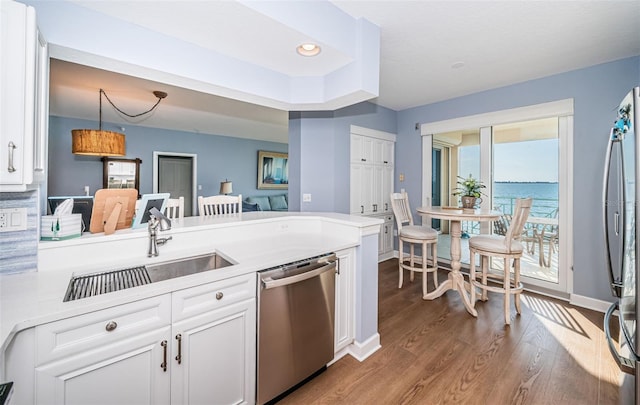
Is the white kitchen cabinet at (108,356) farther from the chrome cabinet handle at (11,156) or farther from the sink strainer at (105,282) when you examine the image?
the chrome cabinet handle at (11,156)

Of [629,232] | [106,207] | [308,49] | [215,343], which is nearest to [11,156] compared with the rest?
[106,207]

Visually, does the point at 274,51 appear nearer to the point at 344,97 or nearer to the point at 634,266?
the point at 344,97

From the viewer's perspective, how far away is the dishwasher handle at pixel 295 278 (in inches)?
57.5

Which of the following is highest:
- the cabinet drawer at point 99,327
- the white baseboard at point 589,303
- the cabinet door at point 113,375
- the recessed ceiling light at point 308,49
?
the recessed ceiling light at point 308,49

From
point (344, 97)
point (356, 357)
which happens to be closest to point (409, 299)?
point (356, 357)

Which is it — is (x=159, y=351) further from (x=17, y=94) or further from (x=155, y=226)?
(x=17, y=94)

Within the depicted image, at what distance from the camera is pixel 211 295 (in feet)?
4.31

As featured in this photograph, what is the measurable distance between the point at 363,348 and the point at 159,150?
19.4ft

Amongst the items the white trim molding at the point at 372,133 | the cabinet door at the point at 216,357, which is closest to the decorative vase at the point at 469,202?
the white trim molding at the point at 372,133

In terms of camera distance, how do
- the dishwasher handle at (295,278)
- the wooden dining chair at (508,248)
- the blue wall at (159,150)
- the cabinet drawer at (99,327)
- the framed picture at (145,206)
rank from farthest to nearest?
the blue wall at (159,150), the wooden dining chair at (508,248), the framed picture at (145,206), the dishwasher handle at (295,278), the cabinet drawer at (99,327)

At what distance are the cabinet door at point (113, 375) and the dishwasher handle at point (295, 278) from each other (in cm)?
49

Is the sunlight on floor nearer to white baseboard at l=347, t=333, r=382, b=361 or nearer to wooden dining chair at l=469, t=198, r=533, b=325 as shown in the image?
wooden dining chair at l=469, t=198, r=533, b=325

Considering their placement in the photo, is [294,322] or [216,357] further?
[294,322]

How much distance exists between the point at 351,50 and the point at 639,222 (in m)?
1.89
